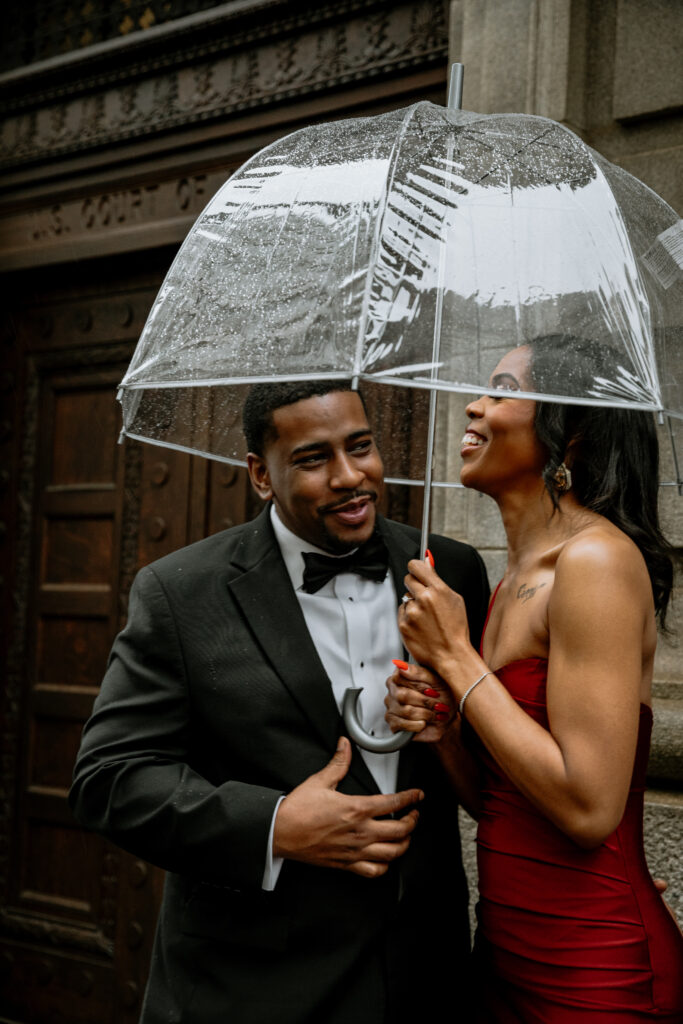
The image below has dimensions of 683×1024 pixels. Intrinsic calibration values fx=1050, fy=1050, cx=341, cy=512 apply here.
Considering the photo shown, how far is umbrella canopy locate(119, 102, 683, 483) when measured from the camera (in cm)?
175

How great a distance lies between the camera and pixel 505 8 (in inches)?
131

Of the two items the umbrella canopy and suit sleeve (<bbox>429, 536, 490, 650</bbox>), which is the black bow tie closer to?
suit sleeve (<bbox>429, 536, 490, 650</bbox>)

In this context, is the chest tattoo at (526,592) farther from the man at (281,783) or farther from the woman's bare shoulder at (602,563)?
the man at (281,783)

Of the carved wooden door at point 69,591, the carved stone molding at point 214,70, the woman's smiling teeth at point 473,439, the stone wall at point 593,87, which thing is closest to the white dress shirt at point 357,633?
the woman's smiling teeth at point 473,439

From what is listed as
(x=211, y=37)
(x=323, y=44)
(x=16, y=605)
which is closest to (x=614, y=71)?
(x=323, y=44)

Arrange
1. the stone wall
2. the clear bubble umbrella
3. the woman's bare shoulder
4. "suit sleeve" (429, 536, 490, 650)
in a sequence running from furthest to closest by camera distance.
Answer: the stone wall, "suit sleeve" (429, 536, 490, 650), the woman's bare shoulder, the clear bubble umbrella

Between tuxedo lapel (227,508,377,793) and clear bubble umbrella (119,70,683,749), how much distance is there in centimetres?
45

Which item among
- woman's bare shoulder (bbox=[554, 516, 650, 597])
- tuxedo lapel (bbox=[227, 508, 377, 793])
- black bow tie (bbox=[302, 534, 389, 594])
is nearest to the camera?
woman's bare shoulder (bbox=[554, 516, 650, 597])

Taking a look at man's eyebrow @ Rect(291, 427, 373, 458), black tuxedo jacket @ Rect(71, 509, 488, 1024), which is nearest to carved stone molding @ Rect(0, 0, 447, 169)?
man's eyebrow @ Rect(291, 427, 373, 458)

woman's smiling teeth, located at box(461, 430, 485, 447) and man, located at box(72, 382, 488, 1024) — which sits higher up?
woman's smiling teeth, located at box(461, 430, 485, 447)

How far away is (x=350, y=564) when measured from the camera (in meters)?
2.29

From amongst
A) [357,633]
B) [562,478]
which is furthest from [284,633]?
[562,478]

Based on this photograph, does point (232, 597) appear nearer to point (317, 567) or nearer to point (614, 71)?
point (317, 567)

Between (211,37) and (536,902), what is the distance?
→ 11.4 ft
